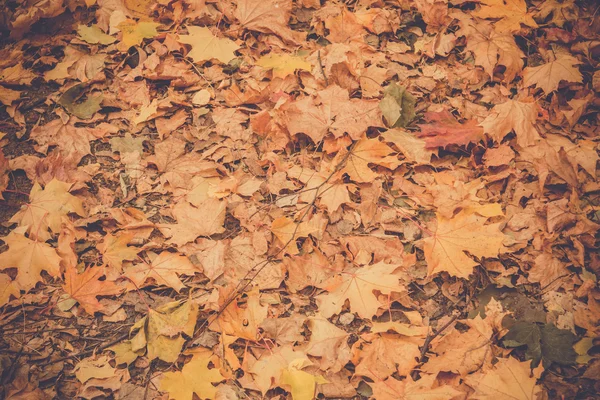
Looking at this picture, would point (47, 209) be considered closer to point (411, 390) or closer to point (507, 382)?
point (411, 390)

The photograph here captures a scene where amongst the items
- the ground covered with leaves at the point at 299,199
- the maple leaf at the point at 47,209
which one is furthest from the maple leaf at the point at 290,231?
the maple leaf at the point at 47,209

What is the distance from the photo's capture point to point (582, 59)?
262cm

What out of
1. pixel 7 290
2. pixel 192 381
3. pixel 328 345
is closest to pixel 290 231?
pixel 328 345

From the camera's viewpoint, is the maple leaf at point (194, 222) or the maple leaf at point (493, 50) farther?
the maple leaf at point (493, 50)

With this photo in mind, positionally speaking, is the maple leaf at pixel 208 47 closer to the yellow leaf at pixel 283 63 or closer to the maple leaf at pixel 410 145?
the yellow leaf at pixel 283 63

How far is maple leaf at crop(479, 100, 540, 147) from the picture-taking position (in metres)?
2.38

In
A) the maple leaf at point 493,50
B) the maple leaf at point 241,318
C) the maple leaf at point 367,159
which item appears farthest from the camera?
the maple leaf at point 493,50

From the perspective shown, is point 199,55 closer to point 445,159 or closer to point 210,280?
point 210,280

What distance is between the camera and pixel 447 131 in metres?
2.42

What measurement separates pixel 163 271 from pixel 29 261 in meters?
0.69

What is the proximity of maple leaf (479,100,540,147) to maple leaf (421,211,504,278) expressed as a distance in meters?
0.60

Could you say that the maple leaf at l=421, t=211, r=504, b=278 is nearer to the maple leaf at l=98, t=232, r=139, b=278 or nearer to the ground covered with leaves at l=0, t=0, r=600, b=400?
the ground covered with leaves at l=0, t=0, r=600, b=400

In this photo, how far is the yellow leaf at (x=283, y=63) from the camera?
2.68m

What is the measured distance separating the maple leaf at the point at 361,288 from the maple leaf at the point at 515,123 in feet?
3.43
